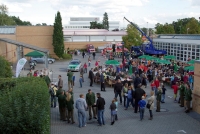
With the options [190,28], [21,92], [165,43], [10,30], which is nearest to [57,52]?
[10,30]

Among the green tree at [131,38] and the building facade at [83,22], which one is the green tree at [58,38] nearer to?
the green tree at [131,38]

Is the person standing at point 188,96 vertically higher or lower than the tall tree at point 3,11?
lower

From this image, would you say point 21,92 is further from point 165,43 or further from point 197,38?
point 165,43

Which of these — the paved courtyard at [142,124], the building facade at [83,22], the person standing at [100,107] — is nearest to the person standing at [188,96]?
the paved courtyard at [142,124]

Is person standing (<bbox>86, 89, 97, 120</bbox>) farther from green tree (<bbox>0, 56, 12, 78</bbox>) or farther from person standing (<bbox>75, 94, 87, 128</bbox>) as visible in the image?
green tree (<bbox>0, 56, 12, 78</bbox>)

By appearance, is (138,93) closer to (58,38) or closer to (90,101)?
(90,101)

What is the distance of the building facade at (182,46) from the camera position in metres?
35.1

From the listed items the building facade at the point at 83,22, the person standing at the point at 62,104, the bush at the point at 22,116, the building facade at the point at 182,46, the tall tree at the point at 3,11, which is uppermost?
the building facade at the point at 83,22

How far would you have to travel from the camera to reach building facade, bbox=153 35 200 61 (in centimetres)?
3512

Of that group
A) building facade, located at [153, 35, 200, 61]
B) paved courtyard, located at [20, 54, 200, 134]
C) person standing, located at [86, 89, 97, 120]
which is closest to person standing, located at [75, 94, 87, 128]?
paved courtyard, located at [20, 54, 200, 134]

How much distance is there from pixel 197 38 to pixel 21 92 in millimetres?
30806

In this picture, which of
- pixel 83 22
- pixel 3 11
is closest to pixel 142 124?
pixel 3 11

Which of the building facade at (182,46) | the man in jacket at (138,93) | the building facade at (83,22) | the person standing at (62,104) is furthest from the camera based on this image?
the building facade at (83,22)

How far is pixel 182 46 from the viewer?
127ft
